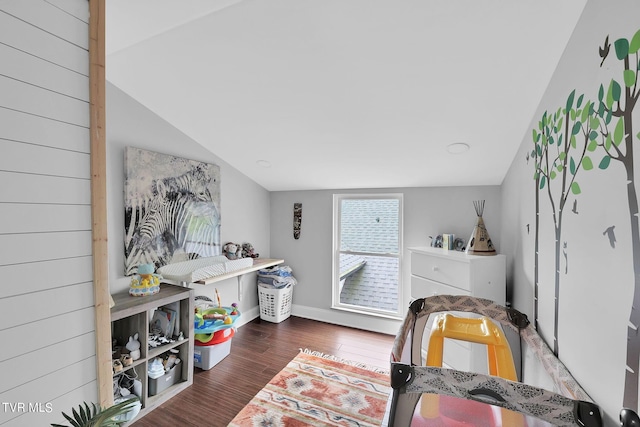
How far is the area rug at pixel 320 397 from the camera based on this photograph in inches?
70.2

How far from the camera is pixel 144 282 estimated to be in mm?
1977

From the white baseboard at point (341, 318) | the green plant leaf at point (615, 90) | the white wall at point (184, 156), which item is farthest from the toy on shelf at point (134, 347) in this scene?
the green plant leaf at point (615, 90)

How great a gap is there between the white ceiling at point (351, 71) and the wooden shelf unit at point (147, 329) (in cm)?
142

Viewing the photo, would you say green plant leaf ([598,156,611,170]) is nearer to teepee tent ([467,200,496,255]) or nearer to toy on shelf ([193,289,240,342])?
teepee tent ([467,200,496,255])

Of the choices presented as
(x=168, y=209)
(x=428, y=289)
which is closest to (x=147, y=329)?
(x=168, y=209)

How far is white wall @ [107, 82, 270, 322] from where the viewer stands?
1.98m

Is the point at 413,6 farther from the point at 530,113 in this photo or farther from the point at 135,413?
the point at 135,413

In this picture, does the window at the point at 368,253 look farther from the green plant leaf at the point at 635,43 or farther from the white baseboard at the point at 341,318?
the green plant leaf at the point at 635,43

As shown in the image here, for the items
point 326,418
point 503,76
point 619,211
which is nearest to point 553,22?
point 503,76

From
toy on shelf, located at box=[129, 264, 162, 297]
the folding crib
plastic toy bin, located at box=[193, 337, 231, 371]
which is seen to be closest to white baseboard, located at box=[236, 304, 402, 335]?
plastic toy bin, located at box=[193, 337, 231, 371]

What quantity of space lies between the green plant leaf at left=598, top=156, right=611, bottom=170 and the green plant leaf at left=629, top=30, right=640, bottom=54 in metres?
0.28

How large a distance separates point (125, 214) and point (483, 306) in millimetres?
2469

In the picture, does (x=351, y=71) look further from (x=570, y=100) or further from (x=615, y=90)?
(x=615, y=90)

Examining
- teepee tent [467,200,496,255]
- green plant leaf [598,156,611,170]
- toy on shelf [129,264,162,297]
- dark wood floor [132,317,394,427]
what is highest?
green plant leaf [598,156,611,170]
